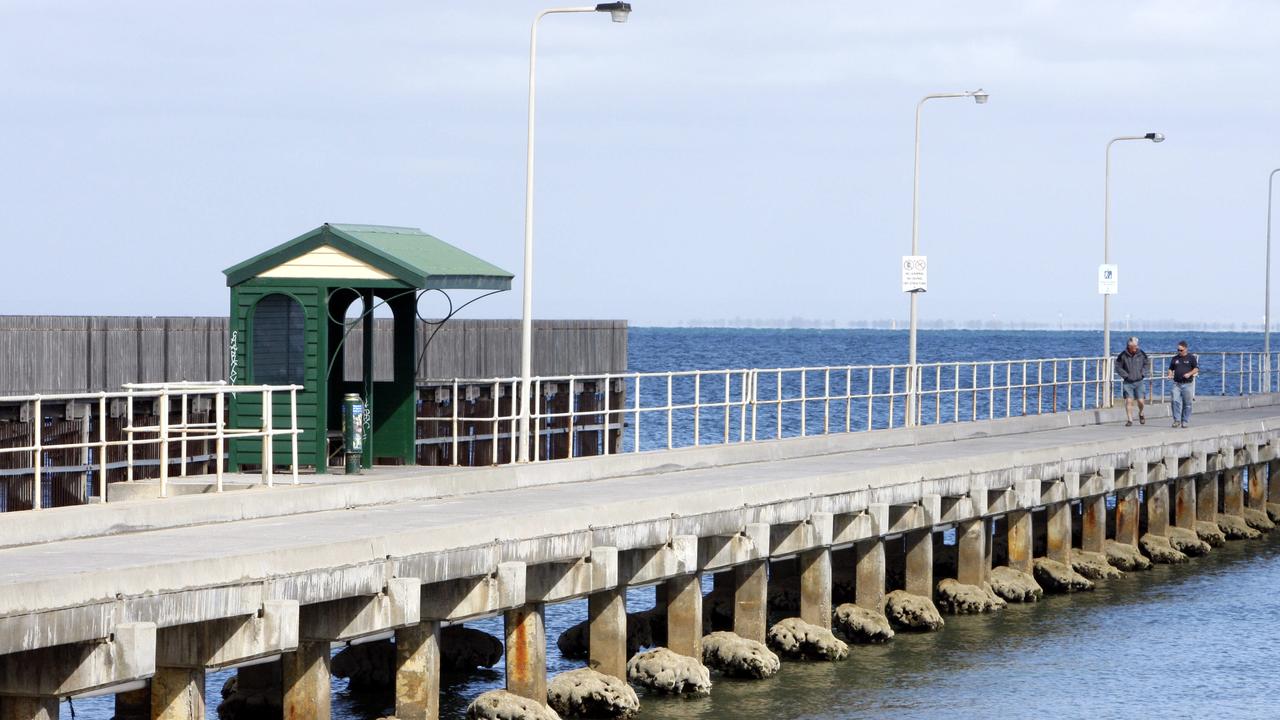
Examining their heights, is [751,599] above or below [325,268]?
below

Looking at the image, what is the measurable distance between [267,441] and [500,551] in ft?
Answer: 13.0

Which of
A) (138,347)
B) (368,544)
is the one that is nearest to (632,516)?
(368,544)

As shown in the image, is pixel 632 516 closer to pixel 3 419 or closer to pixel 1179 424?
Result: pixel 3 419

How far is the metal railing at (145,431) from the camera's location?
1712 cm

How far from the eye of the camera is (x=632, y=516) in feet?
60.0

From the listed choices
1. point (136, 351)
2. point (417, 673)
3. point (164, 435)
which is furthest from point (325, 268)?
point (136, 351)

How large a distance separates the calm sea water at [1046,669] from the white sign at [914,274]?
603cm

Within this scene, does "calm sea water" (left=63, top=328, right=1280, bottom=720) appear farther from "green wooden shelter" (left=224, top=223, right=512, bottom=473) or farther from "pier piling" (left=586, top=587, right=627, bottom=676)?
"green wooden shelter" (left=224, top=223, right=512, bottom=473)

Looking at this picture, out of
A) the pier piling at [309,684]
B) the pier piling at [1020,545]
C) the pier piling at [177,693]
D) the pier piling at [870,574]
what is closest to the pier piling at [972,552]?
the pier piling at [1020,545]

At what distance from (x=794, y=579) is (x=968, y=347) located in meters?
159

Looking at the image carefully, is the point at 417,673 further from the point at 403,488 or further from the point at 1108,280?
the point at 1108,280

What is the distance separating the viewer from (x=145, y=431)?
2427 centimetres

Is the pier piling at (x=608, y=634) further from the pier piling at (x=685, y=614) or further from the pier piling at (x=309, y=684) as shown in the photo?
the pier piling at (x=309, y=684)

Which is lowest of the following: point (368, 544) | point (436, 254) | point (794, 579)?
point (794, 579)
